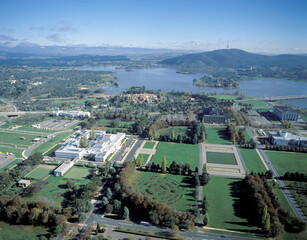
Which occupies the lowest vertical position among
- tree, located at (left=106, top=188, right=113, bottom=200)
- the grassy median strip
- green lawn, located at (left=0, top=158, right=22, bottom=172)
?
the grassy median strip

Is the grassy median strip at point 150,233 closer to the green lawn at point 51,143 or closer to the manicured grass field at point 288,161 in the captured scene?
the manicured grass field at point 288,161

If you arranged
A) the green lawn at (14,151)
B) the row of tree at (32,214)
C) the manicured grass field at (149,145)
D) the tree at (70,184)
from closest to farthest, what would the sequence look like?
the row of tree at (32,214) < the tree at (70,184) < the green lawn at (14,151) < the manicured grass field at (149,145)

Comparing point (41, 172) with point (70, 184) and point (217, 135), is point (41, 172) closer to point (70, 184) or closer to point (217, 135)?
point (70, 184)

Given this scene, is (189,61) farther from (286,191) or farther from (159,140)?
(286,191)

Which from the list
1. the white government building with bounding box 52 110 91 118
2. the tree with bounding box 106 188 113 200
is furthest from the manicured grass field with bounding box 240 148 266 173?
the white government building with bounding box 52 110 91 118

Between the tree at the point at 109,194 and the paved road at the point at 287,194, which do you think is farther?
the tree at the point at 109,194

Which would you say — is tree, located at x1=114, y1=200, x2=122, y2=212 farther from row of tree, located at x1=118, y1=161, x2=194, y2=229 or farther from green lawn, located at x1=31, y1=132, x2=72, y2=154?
green lawn, located at x1=31, y1=132, x2=72, y2=154

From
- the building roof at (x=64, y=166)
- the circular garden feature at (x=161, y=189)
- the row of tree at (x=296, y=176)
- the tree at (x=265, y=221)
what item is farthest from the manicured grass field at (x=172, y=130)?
the tree at (x=265, y=221)
